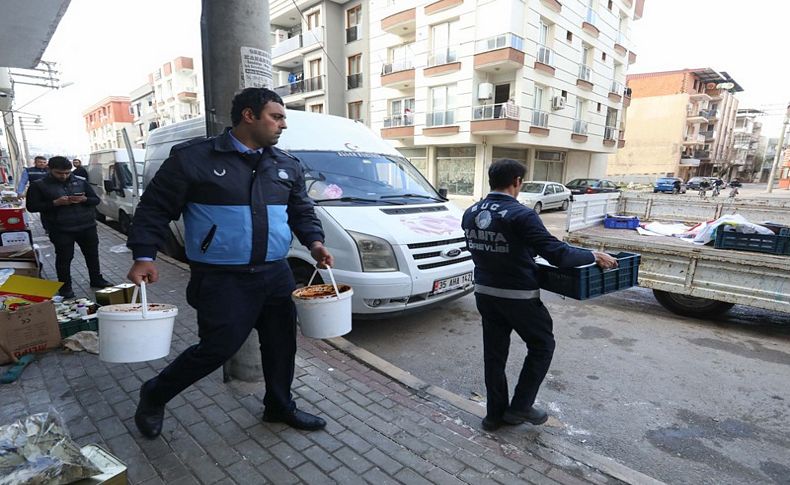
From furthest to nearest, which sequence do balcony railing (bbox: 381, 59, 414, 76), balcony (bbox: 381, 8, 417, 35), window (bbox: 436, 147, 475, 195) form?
balcony railing (bbox: 381, 59, 414, 76) → window (bbox: 436, 147, 475, 195) → balcony (bbox: 381, 8, 417, 35)

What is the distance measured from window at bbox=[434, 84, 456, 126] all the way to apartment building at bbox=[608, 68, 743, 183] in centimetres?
3151

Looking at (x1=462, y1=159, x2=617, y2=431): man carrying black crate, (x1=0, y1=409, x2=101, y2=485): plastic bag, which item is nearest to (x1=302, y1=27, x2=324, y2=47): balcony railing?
(x1=462, y1=159, x2=617, y2=431): man carrying black crate

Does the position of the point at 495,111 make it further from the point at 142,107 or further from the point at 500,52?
the point at 142,107

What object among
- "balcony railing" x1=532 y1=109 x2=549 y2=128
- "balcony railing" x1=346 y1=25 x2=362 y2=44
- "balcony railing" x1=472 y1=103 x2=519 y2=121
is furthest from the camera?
"balcony railing" x1=346 y1=25 x2=362 y2=44

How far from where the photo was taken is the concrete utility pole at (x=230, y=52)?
2.75 metres

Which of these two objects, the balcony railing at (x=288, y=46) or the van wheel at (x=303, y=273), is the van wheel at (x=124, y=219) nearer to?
the van wheel at (x=303, y=273)

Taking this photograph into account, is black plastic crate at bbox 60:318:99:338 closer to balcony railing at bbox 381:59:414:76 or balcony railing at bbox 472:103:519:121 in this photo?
balcony railing at bbox 472:103:519:121

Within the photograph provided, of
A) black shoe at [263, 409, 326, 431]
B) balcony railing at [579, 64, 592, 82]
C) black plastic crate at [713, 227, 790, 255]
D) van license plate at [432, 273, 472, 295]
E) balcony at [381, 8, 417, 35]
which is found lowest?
black shoe at [263, 409, 326, 431]

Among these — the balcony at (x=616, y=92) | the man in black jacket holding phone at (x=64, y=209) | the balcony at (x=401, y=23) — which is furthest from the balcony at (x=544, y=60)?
the man in black jacket holding phone at (x=64, y=209)

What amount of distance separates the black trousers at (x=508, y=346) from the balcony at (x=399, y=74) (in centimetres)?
2295

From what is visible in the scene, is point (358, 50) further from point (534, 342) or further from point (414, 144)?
point (534, 342)

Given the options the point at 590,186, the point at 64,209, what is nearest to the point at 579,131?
the point at 590,186

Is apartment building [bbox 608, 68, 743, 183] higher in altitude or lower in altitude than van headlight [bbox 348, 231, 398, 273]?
higher

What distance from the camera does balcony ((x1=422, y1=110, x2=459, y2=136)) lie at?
882 inches
